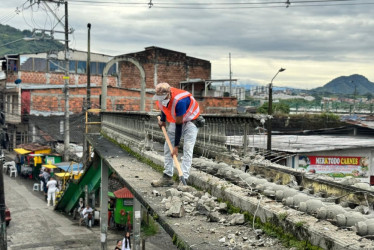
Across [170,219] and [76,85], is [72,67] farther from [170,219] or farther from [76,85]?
[170,219]

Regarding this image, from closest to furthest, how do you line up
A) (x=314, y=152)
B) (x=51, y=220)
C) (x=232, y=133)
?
1. (x=232, y=133)
2. (x=314, y=152)
3. (x=51, y=220)

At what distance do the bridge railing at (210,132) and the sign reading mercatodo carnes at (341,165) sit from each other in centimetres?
801

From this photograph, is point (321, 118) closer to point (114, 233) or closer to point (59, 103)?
point (59, 103)

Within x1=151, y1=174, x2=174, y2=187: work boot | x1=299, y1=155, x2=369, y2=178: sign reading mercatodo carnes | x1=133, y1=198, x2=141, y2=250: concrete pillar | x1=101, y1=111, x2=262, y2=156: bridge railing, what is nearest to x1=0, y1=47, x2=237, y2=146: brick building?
x1=299, y1=155, x2=369, y2=178: sign reading mercatodo carnes

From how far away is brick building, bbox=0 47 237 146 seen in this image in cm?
3675

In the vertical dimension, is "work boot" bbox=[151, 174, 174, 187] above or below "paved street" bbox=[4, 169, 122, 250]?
above

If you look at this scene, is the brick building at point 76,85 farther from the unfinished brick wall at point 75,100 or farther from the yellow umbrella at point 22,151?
the yellow umbrella at point 22,151

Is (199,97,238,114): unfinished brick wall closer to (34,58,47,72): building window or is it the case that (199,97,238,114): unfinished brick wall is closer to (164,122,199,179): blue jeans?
(34,58,47,72): building window

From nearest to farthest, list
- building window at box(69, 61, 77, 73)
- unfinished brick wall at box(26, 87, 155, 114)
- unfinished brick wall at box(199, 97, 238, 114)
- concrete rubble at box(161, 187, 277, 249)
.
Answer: concrete rubble at box(161, 187, 277, 249)
unfinished brick wall at box(26, 87, 155, 114)
unfinished brick wall at box(199, 97, 238, 114)
building window at box(69, 61, 77, 73)

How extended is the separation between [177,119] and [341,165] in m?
14.5

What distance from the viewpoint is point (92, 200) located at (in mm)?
22641

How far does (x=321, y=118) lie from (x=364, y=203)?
33.8 metres

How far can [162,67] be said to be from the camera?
141 feet

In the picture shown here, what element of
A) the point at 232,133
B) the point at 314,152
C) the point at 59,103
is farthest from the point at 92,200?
the point at 59,103
